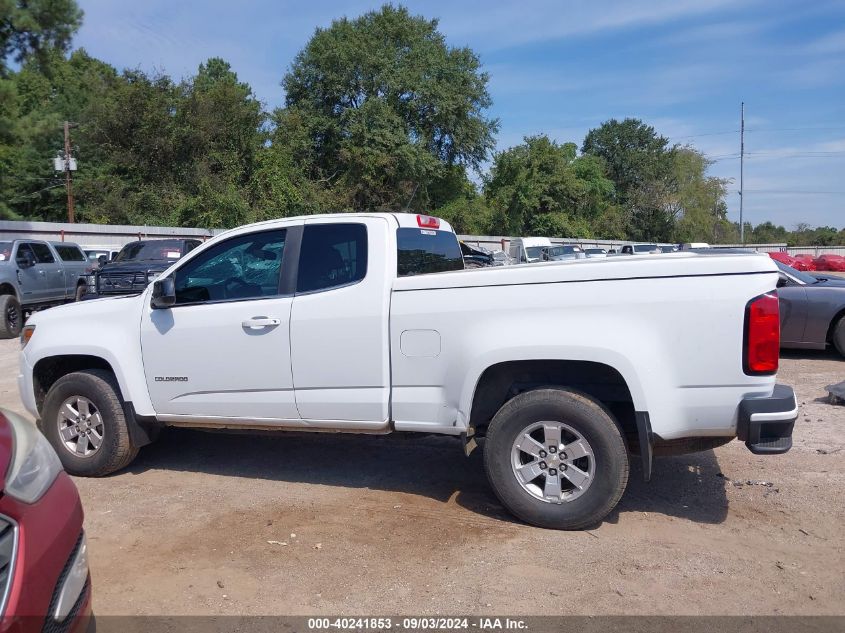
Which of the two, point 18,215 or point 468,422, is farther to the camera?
point 18,215

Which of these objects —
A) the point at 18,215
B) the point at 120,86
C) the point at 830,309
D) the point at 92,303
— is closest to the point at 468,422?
the point at 92,303

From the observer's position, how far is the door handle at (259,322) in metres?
5.02

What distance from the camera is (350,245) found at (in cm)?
507

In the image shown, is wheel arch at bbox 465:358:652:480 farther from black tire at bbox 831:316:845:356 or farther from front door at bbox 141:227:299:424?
black tire at bbox 831:316:845:356

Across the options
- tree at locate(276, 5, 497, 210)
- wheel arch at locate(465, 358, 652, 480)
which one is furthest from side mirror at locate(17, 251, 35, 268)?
tree at locate(276, 5, 497, 210)

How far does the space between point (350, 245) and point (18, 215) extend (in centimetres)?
4653

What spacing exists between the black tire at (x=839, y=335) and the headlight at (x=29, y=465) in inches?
394

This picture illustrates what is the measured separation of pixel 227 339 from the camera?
204 inches

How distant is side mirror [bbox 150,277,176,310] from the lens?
5305mm

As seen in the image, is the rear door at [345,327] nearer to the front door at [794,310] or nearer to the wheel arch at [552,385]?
the wheel arch at [552,385]

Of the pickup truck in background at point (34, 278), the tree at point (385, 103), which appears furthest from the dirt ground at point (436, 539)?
the tree at point (385, 103)

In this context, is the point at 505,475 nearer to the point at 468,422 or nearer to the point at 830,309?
the point at 468,422

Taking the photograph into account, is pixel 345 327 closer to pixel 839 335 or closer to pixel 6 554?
pixel 6 554

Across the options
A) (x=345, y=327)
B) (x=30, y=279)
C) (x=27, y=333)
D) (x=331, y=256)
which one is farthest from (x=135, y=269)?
(x=345, y=327)
